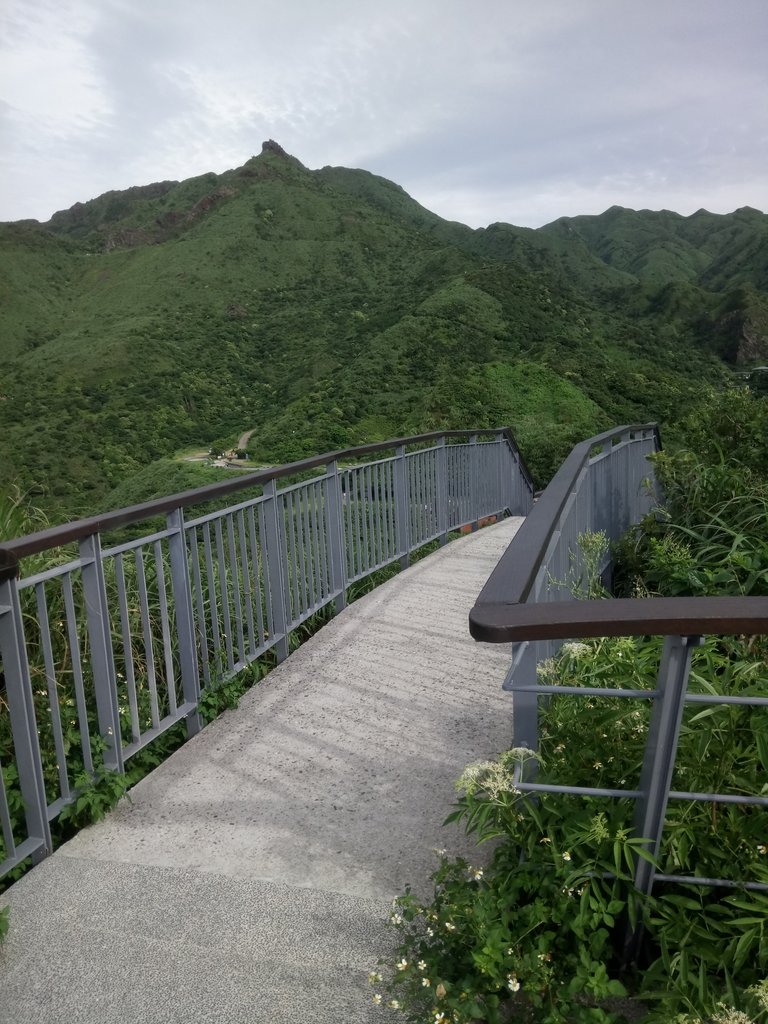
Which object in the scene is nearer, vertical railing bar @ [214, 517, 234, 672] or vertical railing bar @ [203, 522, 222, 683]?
vertical railing bar @ [203, 522, 222, 683]

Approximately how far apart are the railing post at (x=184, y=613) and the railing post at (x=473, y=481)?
5524mm

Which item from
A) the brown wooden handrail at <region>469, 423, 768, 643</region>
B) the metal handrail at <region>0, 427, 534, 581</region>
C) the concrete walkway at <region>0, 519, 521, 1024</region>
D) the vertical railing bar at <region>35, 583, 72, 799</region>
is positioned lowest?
the concrete walkway at <region>0, 519, 521, 1024</region>

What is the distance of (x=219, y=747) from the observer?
346 cm

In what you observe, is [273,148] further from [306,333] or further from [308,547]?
[308,547]

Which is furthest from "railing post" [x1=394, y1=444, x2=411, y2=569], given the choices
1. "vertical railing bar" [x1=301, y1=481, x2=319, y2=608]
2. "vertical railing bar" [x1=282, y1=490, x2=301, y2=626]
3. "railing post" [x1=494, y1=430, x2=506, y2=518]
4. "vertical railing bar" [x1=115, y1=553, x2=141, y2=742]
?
"vertical railing bar" [x1=115, y1=553, x2=141, y2=742]

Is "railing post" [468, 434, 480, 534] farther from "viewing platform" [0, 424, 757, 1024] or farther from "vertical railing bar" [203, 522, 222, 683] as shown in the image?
"vertical railing bar" [203, 522, 222, 683]

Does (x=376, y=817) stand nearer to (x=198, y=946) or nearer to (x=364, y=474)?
(x=198, y=946)

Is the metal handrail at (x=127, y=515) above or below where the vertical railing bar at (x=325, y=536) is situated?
above

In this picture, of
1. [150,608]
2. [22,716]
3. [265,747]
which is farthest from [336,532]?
[22,716]

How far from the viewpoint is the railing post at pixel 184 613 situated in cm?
341

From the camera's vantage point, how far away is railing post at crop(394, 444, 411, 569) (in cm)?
652

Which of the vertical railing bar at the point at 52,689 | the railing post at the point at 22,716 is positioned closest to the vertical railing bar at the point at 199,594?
the vertical railing bar at the point at 52,689

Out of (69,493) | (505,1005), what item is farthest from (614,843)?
(69,493)

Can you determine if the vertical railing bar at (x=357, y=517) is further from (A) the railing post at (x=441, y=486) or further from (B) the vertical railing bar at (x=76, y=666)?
(B) the vertical railing bar at (x=76, y=666)
